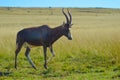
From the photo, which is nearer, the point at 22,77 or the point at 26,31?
the point at 22,77

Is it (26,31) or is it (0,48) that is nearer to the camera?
(26,31)

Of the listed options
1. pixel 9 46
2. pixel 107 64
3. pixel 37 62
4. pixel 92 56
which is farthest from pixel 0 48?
pixel 107 64

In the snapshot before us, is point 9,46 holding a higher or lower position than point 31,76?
higher

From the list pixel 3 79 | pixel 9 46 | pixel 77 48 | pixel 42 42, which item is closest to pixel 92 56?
pixel 77 48

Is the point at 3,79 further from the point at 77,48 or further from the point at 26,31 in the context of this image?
the point at 77,48

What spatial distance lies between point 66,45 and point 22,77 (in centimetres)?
734

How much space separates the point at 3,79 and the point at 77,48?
23.9 feet

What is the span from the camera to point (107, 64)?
47.3 feet

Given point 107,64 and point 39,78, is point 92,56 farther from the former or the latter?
point 39,78

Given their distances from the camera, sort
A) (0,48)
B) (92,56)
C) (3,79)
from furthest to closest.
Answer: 1. (0,48)
2. (92,56)
3. (3,79)

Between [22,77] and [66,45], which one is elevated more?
[66,45]

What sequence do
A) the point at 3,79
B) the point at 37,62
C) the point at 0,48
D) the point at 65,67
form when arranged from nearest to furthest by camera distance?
the point at 3,79
the point at 65,67
the point at 37,62
the point at 0,48

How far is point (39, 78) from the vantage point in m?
11.5

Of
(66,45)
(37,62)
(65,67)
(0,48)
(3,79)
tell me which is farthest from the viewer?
(66,45)
